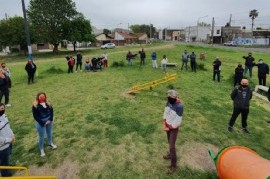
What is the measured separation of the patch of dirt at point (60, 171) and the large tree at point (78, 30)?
155 feet

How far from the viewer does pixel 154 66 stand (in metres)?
26.5

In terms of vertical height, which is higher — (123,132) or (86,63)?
(86,63)

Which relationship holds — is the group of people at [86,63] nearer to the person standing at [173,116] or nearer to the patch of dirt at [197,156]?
the patch of dirt at [197,156]

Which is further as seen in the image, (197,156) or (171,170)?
(197,156)

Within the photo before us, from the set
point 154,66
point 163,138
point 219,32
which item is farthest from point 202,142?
point 219,32

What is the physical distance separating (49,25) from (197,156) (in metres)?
48.6

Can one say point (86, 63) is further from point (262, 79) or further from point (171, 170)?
point (171, 170)

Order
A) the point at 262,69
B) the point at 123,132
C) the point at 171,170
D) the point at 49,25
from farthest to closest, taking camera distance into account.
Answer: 1. the point at 49,25
2. the point at 262,69
3. the point at 123,132
4. the point at 171,170

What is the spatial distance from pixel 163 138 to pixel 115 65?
1840 cm

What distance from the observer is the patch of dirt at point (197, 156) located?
7.94 m

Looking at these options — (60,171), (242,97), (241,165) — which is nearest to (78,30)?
(242,97)

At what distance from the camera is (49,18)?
171ft

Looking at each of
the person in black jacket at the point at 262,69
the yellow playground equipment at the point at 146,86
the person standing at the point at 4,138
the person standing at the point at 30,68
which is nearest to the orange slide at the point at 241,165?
the person standing at the point at 4,138

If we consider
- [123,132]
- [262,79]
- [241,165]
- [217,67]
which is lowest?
[123,132]
